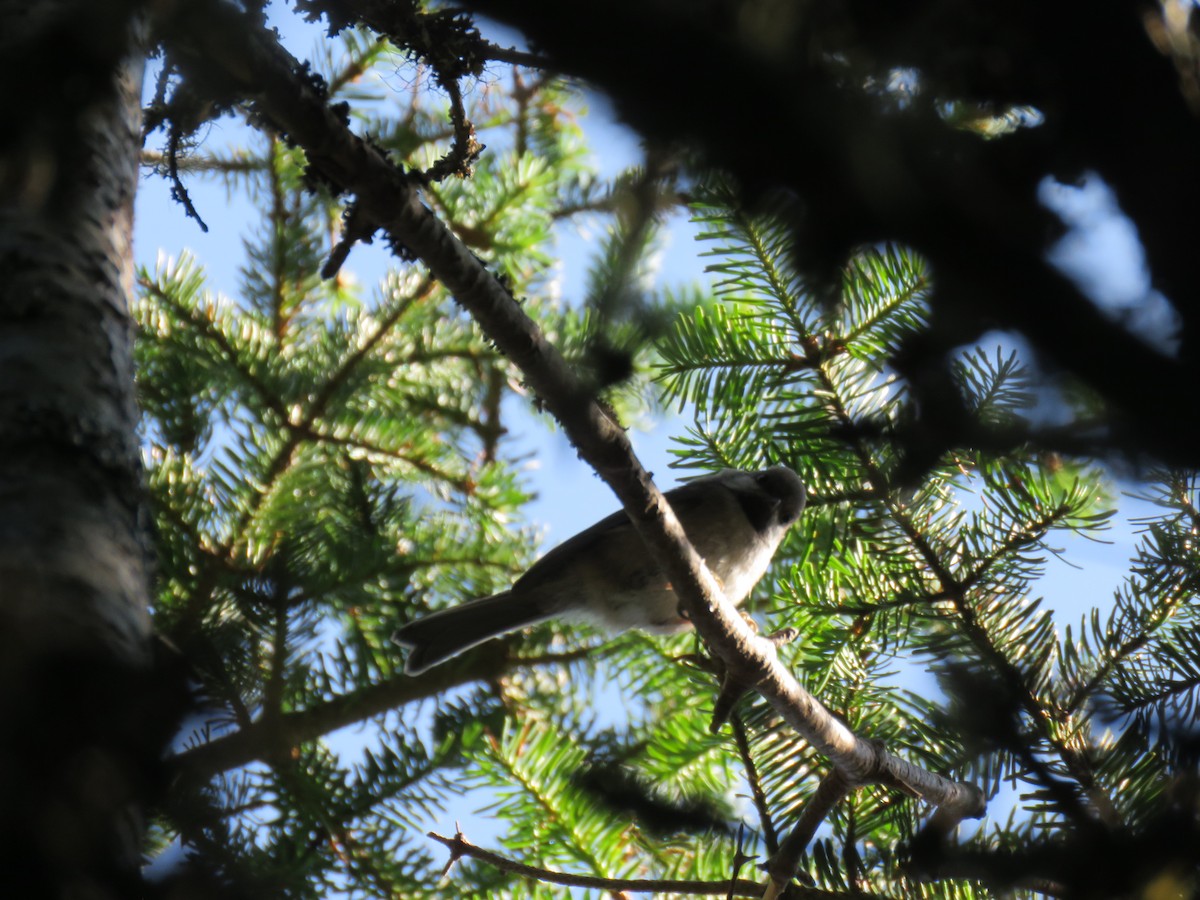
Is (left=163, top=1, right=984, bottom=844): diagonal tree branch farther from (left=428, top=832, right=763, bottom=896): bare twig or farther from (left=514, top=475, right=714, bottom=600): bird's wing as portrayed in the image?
(left=514, top=475, right=714, bottom=600): bird's wing

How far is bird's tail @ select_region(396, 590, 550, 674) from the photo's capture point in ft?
9.13

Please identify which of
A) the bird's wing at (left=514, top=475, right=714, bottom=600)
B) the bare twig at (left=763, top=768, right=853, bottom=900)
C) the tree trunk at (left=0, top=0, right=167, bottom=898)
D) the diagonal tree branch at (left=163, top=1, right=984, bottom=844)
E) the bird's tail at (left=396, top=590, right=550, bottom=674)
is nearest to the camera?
the tree trunk at (left=0, top=0, right=167, bottom=898)

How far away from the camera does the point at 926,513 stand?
2229 millimetres

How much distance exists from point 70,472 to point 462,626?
2131 millimetres

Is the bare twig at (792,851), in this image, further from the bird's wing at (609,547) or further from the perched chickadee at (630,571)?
the bird's wing at (609,547)

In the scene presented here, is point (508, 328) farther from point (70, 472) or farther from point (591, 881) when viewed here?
point (591, 881)

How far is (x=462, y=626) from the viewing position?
302 cm

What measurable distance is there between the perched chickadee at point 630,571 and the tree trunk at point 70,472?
178 cm

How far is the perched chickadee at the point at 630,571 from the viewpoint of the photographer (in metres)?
3.04

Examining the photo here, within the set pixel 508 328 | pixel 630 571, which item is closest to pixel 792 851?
pixel 508 328

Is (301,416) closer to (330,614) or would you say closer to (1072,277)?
(330,614)

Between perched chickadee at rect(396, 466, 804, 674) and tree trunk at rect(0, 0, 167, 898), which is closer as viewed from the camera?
tree trunk at rect(0, 0, 167, 898)

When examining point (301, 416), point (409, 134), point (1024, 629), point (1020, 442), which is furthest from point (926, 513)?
point (409, 134)

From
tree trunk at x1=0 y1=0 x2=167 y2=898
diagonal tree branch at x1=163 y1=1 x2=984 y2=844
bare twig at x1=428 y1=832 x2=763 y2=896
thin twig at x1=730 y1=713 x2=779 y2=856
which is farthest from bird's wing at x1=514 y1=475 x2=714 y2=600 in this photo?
tree trunk at x1=0 y1=0 x2=167 y2=898
